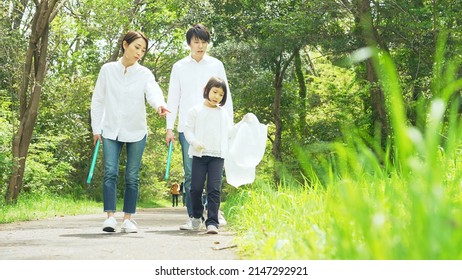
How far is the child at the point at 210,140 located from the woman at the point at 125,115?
0.37m

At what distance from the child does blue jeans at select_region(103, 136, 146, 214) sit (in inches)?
22.9

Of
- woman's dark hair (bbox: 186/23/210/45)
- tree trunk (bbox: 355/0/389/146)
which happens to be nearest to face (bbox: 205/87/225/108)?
woman's dark hair (bbox: 186/23/210/45)

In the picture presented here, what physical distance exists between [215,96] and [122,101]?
3.35 feet

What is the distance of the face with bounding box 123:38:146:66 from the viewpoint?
21.9 feet

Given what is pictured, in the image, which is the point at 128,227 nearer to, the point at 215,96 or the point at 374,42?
the point at 215,96

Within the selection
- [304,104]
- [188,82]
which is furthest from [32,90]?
[304,104]

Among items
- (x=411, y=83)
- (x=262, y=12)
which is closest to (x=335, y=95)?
(x=262, y=12)

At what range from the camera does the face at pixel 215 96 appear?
6480 mm

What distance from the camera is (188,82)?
7328 millimetres

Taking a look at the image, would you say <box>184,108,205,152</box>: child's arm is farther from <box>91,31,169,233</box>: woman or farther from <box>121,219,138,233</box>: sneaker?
<box>121,219,138,233</box>: sneaker

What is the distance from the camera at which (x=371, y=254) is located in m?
2.39

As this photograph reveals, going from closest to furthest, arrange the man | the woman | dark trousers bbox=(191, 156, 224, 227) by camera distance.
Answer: dark trousers bbox=(191, 156, 224, 227)
the woman
the man

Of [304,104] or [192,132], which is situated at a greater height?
[304,104]
